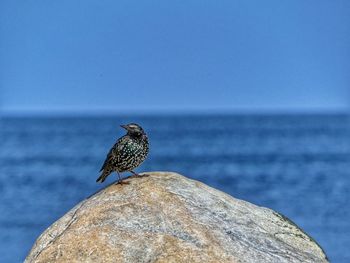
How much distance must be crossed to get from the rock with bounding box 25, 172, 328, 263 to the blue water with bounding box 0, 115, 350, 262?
46.7 feet

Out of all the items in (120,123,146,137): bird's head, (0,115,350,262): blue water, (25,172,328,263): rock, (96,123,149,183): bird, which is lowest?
(0,115,350,262): blue water

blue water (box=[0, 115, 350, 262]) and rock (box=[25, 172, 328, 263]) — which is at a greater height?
rock (box=[25, 172, 328, 263])

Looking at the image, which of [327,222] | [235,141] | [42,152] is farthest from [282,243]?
[235,141]

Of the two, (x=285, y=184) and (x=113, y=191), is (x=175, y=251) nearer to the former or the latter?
(x=113, y=191)

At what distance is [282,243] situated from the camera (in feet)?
35.1

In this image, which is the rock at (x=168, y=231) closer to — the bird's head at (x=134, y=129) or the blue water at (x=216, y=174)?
the bird's head at (x=134, y=129)

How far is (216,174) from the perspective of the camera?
61750 millimetres

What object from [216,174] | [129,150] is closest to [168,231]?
[129,150]

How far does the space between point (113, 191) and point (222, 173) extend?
52.2 meters

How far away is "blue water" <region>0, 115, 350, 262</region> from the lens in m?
33.2

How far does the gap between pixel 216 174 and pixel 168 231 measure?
2041 inches

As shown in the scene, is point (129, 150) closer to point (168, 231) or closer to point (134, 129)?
point (134, 129)

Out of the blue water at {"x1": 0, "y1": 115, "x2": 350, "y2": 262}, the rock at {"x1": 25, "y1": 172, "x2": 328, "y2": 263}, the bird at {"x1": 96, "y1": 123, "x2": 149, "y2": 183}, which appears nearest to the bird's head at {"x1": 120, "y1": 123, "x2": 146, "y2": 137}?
the bird at {"x1": 96, "y1": 123, "x2": 149, "y2": 183}

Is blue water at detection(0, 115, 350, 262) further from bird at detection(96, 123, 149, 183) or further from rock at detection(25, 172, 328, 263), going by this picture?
rock at detection(25, 172, 328, 263)
